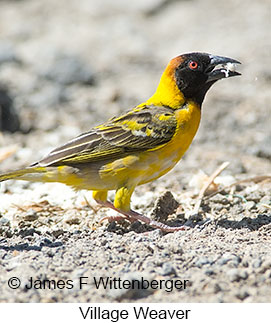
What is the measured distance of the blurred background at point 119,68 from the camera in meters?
8.73

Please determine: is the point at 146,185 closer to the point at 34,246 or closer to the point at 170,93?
the point at 170,93

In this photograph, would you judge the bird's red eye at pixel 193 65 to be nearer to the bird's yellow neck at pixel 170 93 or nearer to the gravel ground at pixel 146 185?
the bird's yellow neck at pixel 170 93

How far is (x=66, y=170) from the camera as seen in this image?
18.4ft

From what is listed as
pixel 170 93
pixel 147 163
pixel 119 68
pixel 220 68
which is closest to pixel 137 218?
pixel 147 163

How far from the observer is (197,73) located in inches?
233

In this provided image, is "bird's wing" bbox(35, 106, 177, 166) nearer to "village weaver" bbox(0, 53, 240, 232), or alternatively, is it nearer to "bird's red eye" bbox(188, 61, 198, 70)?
"village weaver" bbox(0, 53, 240, 232)

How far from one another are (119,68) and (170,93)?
20.0ft

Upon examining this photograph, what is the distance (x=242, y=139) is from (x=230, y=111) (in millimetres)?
1026

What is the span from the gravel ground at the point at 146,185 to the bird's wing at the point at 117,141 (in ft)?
2.11

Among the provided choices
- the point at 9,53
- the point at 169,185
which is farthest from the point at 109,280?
the point at 9,53

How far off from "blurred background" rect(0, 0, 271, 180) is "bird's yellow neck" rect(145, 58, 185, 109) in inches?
65.5

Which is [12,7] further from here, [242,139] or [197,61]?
[197,61]

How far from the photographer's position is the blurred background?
8727mm

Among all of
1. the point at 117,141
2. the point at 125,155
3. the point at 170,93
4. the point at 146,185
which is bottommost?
the point at 146,185
